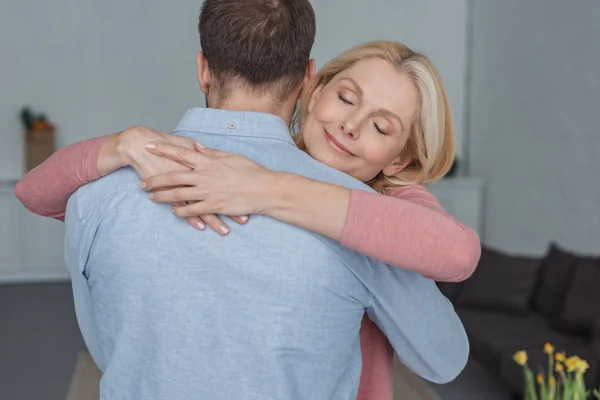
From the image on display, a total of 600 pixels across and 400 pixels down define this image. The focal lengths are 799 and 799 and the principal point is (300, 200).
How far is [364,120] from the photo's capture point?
4.75 ft

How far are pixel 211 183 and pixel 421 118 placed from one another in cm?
52

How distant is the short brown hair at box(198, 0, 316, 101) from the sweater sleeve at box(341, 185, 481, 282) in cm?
23

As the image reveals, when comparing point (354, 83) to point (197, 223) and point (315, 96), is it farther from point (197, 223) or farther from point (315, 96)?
point (197, 223)

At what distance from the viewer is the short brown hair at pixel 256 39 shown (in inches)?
45.7

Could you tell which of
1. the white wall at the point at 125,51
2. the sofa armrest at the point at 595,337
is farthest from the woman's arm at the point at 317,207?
the white wall at the point at 125,51

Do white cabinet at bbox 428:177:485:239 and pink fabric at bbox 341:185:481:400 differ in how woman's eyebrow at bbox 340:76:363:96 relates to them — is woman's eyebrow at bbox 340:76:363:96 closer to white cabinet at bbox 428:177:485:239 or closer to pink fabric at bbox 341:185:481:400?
pink fabric at bbox 341:185:481:400

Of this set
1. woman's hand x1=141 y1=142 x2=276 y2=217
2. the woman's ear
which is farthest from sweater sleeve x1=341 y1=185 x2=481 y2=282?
the woman's ear

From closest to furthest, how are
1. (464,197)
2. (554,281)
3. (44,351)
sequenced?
(554,281), (44,351), (464,197)

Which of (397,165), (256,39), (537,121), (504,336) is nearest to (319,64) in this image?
(537,121)

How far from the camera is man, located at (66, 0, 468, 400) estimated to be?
113 cm

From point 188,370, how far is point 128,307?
126 mm

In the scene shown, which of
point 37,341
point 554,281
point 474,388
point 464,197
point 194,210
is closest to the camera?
point 194,210

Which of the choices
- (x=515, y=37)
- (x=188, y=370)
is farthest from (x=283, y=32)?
(x=515, y=37)

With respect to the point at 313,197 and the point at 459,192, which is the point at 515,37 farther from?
the point at 313,197
